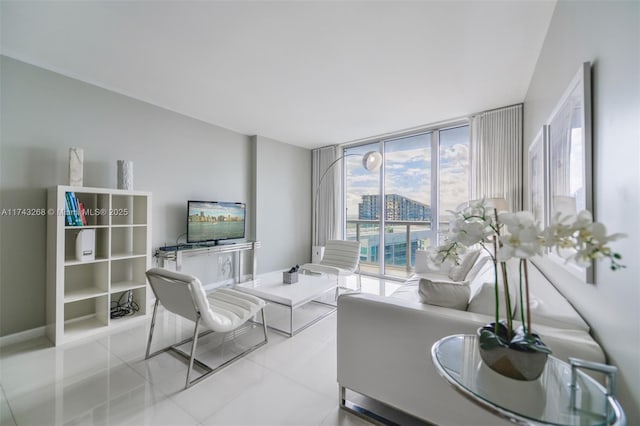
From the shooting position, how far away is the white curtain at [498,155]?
3.34 meters

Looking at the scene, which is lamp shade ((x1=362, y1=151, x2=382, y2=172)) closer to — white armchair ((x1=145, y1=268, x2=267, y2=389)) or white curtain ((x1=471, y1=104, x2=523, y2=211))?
white curtain ((x1=471, y1=104, x2=523, y2=211))

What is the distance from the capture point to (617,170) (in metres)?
0.91

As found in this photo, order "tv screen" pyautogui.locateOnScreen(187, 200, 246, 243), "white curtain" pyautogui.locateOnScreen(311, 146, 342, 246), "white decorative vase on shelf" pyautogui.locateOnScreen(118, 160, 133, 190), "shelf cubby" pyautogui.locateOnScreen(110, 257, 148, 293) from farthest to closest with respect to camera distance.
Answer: "white curtain" pyautogui.locateOnScreen(311, 146, 342, 246)
"tv screen" pyautogui.locateOnScreen(187, 200, 246, 243)
"shelf cubby" pyautogui.locateOnScreen(110, 257, 148, 293)
"white decorative vase on shelf" pyautogui.locateOnScreen(118, 160, 133, 190)

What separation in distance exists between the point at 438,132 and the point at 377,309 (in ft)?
12.0

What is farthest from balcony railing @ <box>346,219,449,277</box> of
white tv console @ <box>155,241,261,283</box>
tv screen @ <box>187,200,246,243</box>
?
tv screen @ <box>187,200,246,243</box>

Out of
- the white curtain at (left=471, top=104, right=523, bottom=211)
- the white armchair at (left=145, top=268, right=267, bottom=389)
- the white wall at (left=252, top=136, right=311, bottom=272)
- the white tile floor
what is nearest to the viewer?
the white tile floor

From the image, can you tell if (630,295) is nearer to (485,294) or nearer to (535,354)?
(535,354)

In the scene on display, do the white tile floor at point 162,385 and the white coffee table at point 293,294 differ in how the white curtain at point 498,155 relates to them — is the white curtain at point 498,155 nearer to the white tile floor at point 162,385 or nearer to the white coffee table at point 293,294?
the white coffee table at point 293,294

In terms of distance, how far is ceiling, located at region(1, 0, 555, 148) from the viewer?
71.8 inches

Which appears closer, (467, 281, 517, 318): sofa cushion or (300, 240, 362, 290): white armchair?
(467, 281, 517, 318): sofa cushion

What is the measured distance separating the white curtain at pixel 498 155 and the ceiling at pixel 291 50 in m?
0.21

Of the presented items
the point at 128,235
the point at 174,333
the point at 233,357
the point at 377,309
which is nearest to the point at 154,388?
the point at 233,357

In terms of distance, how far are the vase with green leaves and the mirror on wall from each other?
9.3 inches

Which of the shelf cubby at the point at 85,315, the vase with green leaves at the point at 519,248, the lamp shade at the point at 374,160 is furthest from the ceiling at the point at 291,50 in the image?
the shelf cubby at the point at 85,315
